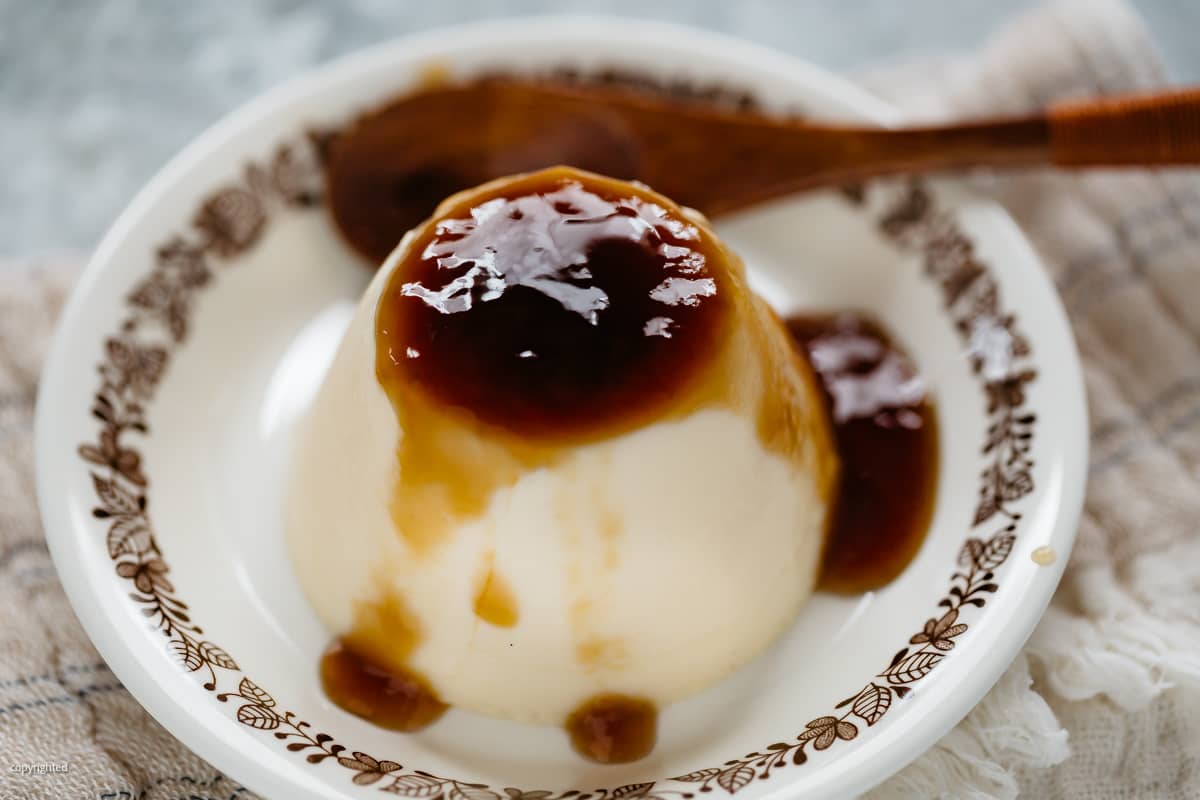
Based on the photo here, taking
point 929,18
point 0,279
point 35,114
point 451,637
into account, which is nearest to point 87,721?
point 451,637

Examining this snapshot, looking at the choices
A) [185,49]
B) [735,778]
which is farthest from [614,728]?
[185,49]

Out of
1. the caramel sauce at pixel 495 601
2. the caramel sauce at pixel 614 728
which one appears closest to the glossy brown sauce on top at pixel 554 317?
the caramel sauce at pixel 495 601

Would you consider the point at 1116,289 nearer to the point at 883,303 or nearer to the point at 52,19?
the point at 883,303

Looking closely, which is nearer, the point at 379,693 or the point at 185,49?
the point at 379,693

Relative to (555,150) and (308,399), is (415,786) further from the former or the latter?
(555,150)

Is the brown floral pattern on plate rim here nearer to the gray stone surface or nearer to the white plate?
the white plate

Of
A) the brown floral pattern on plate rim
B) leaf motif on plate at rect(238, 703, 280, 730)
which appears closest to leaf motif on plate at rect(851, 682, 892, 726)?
the brown floral pattern on plate rim
